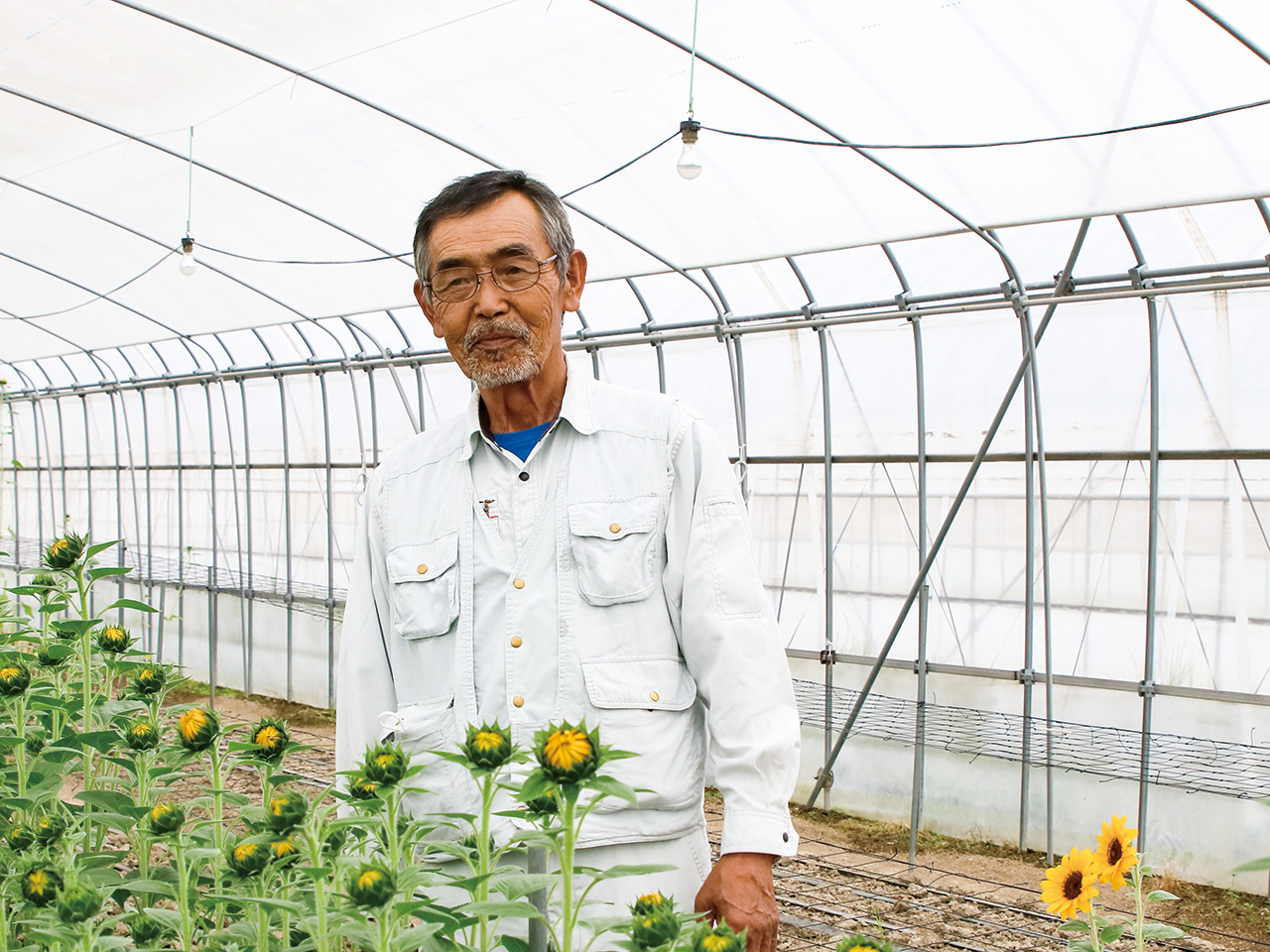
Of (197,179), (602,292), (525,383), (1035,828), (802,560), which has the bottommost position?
(1035,828)

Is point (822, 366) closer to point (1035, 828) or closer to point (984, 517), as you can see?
point (984, 517)

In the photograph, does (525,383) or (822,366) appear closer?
(525,383)

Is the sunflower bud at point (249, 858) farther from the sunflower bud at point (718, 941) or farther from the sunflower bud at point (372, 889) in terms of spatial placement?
the sunflower bud at point (718, 941)

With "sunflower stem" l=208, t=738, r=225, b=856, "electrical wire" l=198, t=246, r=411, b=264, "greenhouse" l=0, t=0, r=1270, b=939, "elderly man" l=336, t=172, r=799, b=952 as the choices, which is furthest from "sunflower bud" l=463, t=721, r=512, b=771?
"electrical wire" l=198, t=246, r=411, b=264

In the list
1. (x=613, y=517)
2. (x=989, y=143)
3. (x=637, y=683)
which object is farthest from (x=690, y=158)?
(x=637, y=683)

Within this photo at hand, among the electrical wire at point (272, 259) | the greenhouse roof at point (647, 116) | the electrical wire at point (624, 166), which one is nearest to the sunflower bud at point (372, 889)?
the greenhouse roof at point (647, 116)

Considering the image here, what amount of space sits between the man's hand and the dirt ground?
3314mm

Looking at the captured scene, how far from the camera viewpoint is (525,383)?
2068 millimetres

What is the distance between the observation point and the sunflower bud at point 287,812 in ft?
3.94

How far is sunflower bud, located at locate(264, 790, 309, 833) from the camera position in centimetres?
120

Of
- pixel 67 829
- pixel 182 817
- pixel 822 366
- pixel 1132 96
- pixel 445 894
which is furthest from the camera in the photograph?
pixel 822 366

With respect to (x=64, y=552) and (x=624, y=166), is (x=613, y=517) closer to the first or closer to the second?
(x=64, y=552)

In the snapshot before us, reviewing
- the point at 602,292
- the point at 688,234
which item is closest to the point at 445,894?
the point at 688,234

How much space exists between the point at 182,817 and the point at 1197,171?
5429mm
